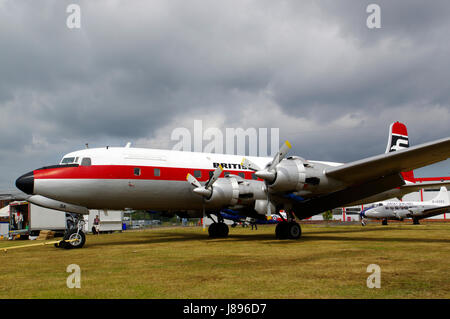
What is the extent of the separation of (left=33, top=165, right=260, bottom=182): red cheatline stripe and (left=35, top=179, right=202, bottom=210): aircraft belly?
17 cm

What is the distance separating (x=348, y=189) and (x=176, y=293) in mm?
12239

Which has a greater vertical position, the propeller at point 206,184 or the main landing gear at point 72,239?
the propeller at point 206,184

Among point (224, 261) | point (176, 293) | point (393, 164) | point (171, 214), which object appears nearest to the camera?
point (176, 293)

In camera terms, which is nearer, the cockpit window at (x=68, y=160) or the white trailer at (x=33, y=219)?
the cockpit window at (x=68, y=160)

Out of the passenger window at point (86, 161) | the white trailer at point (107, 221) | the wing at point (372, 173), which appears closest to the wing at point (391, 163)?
the wing at point (372, 173)

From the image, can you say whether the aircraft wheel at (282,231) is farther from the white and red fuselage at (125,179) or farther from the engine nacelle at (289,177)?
the engine nacelle at (289,177)

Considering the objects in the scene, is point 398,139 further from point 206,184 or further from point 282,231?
point 206,184

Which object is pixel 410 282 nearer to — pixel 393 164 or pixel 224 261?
pixel 224 261

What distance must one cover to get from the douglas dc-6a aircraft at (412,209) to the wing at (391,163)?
1188 inches

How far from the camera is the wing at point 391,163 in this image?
13.0 metres
